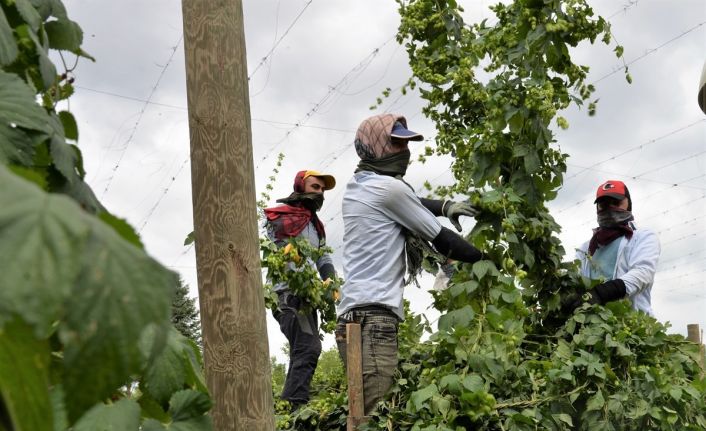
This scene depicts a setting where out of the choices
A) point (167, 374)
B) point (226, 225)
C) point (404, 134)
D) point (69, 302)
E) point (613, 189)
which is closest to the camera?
point (69, 302)

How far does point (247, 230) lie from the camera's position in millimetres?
2396

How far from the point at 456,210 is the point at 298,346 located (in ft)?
4.90

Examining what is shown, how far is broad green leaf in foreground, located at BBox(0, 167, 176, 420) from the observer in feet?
1.18

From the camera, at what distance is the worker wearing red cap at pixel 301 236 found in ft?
17.1

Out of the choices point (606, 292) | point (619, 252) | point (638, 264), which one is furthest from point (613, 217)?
point (606, 292)

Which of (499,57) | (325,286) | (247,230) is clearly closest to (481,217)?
(499,57)

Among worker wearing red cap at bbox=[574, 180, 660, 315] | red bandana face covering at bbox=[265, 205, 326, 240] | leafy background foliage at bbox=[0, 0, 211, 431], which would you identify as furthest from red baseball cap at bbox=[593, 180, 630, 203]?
leafy background foliage at bbox=[0, 0, 211, 431]

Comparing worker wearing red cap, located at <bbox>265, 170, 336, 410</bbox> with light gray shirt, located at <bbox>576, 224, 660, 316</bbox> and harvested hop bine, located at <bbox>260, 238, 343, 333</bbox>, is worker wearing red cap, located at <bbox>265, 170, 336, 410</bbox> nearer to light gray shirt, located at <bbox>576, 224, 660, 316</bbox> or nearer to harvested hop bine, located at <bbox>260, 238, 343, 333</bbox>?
harvested hop bine, located at <bbox>260, 238, 343, 333</bbox>

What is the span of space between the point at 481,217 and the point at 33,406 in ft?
12.7

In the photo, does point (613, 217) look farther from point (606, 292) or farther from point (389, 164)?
point (389, 164)

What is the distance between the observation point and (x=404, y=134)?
4.04 metres

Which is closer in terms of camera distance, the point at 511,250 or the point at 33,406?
the point at 33,406

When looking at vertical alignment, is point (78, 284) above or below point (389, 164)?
below

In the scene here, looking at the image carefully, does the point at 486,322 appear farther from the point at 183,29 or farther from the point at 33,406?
the point at 33,406
